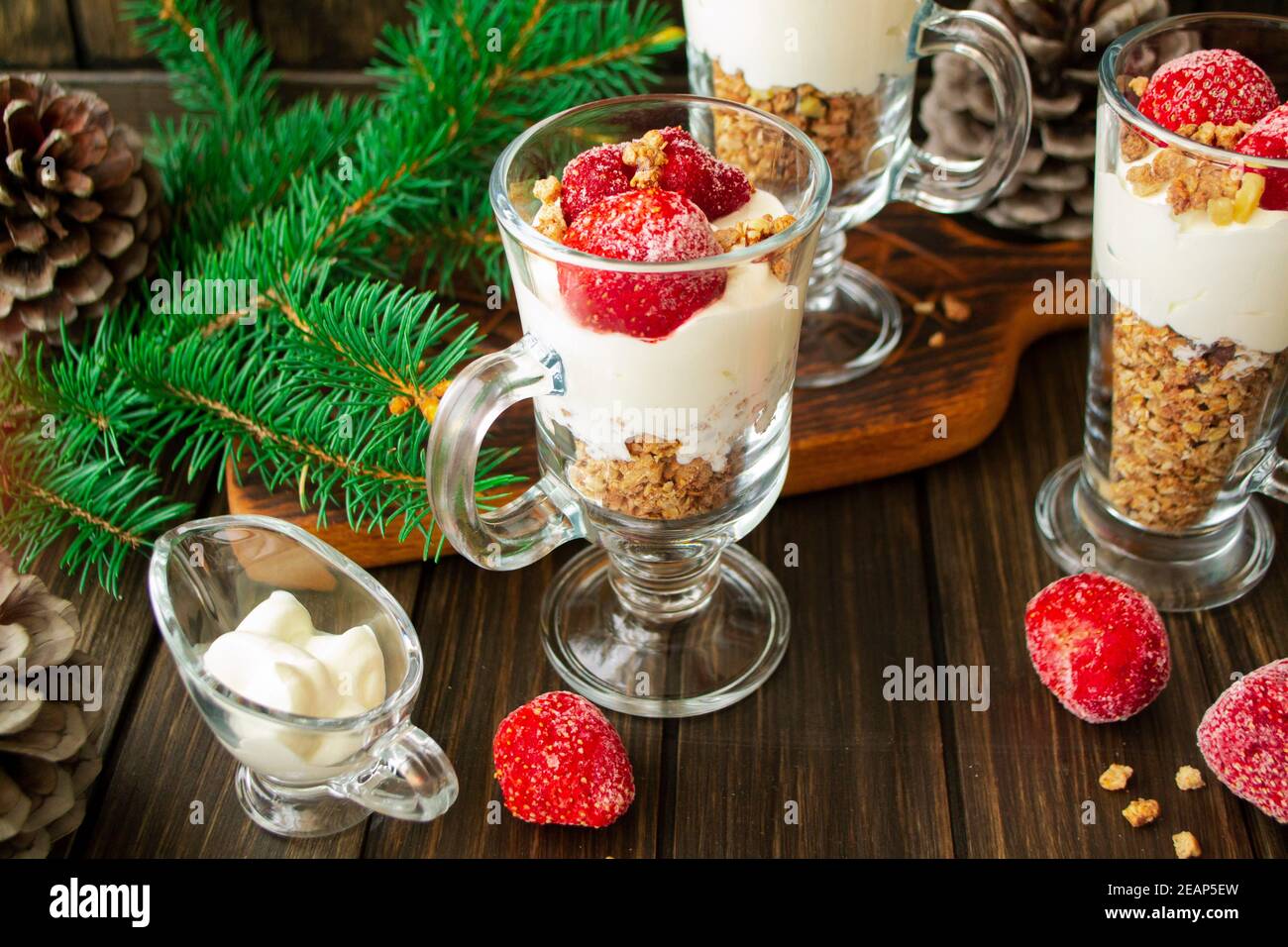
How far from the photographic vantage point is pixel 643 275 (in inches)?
32.3

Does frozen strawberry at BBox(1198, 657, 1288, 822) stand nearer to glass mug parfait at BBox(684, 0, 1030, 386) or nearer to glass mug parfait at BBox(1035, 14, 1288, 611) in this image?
glass mug parfait at BBox(1035, 14, 1288, 611)

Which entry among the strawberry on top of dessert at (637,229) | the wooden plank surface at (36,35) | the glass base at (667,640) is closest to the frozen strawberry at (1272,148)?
the strawberry on top of dessert at (637,229)

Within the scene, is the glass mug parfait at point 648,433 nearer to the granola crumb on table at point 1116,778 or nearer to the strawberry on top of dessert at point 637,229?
the strawberry on top of dessert at point 637,229

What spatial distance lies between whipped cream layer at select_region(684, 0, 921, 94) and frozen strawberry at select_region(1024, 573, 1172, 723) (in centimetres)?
47

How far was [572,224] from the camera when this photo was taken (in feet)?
2.91

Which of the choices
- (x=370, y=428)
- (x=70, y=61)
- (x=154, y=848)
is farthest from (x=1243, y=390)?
(x=70, y=61)

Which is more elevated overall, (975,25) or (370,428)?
(975,25)

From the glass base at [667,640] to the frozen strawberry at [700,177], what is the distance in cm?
32

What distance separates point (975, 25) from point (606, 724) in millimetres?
676

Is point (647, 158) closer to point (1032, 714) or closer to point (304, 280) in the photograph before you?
point (304, 280)

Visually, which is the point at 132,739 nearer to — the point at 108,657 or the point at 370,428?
the point at 108,657

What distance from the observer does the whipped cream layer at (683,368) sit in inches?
33.7

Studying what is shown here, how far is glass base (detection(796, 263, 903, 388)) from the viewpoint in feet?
4.27

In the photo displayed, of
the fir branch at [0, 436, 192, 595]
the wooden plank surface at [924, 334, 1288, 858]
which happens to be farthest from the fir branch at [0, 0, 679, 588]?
the wooden plank surface at [924, 334, 1288, 858]
